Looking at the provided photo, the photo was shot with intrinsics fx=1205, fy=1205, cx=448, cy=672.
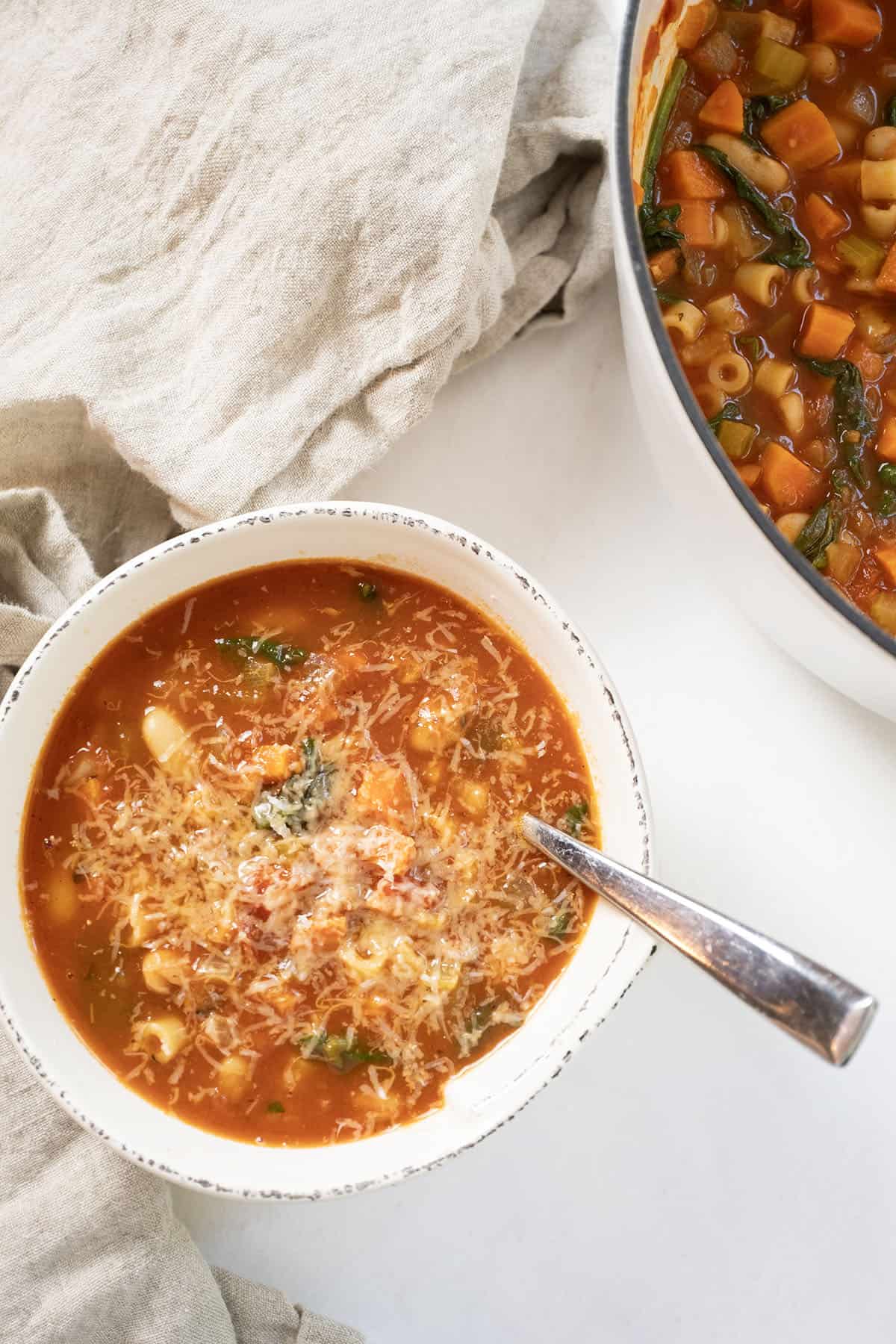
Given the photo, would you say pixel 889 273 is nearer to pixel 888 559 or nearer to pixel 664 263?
pixel 664 263

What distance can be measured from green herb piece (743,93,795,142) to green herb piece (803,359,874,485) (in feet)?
1.43

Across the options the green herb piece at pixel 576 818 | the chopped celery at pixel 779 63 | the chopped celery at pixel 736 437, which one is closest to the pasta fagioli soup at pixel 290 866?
the green herb piece at pixel 576 818

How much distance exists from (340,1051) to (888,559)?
1331 mm

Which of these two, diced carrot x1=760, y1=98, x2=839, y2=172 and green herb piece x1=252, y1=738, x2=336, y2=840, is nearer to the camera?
green herb piece x1=252, y1=738, x2=336, y2=840

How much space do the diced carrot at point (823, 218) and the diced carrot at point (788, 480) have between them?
0.41 meters

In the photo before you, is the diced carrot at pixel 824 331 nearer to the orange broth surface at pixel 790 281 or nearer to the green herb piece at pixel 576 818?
the orange broth surface at pixel 790 281

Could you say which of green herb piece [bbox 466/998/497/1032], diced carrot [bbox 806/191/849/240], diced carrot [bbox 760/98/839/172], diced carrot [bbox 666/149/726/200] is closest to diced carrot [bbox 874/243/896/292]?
diced carrot [bbox 806/191/849/240]

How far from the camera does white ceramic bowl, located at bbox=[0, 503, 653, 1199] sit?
201cm

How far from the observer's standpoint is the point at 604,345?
2574 mm

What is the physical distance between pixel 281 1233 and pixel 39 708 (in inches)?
46.7

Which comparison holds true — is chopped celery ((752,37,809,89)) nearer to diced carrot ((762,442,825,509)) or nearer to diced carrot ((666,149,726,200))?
diced carrot ((666,149,726,200))

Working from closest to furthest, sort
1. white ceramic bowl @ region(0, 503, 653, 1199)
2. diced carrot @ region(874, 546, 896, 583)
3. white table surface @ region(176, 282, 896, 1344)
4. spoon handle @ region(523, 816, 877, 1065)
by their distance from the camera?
spoon handle @ region(523, 816, 877, 1065) → white ceramic bowl @ region(0, 503, 653, 1199) → diced carrot @ region(874, 546, 896, 583) → white table surface @ region(176, 282, 896, 1344)

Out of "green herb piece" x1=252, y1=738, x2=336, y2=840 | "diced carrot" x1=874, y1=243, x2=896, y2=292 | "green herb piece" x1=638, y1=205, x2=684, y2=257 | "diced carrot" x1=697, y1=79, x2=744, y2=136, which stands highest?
"diced carrot" x1=697, y1=79, x2=744, y2=136

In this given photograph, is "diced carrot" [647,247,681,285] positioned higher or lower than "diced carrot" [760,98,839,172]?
lower
